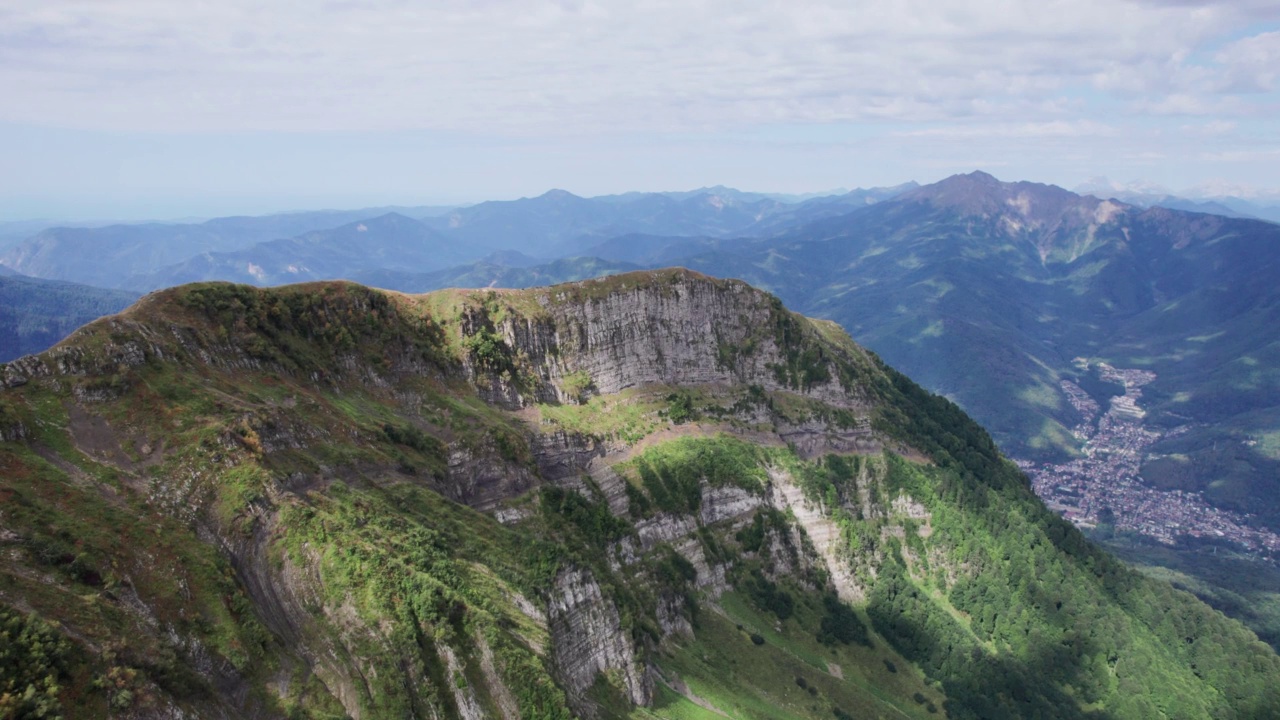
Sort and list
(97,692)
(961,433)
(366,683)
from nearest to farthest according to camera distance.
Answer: (97,692) → (366,683) → (961,433)

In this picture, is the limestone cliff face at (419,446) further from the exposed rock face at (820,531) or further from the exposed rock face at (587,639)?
the exposed rock face at (820,531)

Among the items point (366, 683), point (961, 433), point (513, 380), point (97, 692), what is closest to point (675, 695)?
point (366, 683)

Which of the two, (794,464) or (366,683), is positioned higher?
(366,683)

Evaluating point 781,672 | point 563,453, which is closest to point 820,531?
point 781,672

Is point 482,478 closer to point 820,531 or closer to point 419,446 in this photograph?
point 419,446

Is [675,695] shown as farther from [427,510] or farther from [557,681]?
[427,510]

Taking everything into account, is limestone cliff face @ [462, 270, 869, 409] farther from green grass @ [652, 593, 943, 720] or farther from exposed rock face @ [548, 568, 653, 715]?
green grass @ [652, 593, 943, 720]

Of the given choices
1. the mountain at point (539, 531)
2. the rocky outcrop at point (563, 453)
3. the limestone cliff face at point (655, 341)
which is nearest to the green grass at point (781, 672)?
the mountain at point (539, 531)

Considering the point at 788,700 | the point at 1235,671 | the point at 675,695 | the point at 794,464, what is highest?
the point at 794,464
